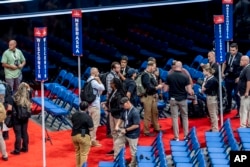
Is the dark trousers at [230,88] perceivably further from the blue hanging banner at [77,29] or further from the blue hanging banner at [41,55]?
the blue hanging banner at [41,55]

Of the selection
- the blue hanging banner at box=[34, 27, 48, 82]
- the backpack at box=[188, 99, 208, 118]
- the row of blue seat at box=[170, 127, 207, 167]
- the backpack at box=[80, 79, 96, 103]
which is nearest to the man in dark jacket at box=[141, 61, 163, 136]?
the backpack at box=[80, 79, 96, 103]

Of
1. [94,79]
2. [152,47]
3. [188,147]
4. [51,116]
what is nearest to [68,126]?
[51,116]

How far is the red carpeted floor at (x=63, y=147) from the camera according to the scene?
61.6 feet

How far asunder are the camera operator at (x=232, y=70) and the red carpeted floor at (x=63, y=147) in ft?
2.18

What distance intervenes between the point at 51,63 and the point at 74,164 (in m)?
7.86

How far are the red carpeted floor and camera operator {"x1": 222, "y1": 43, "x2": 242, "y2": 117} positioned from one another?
0.66m

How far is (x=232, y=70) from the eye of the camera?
68.6 feet

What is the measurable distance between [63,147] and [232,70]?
405 centimetres

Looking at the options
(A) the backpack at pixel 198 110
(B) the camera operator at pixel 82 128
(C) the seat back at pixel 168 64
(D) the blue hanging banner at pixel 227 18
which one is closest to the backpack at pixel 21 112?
(B) the camera operator at pixel 82 128

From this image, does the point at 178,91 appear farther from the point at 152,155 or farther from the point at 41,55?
the point at 41,55

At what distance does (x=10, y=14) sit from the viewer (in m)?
24.8

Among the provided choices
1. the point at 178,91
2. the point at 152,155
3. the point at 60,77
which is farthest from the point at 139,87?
the point at 60,77

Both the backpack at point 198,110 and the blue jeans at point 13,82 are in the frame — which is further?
the blue jeans at point 13,82

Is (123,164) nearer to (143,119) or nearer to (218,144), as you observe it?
(218,144)
